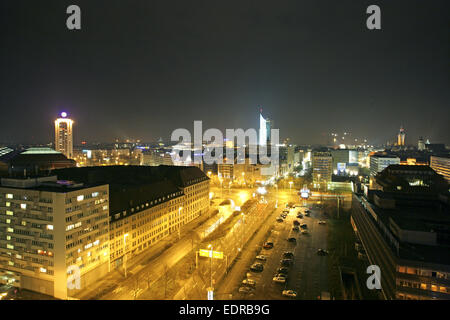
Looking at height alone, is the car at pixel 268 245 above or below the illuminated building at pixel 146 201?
below

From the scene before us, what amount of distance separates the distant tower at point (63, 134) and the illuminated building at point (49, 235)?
86904 mm

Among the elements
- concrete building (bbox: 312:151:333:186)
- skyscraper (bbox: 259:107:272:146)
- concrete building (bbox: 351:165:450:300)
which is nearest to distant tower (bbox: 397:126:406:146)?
skyscraper (bbox: 259:107:272:146)

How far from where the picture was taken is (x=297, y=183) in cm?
7894

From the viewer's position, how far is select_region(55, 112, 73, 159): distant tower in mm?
99188

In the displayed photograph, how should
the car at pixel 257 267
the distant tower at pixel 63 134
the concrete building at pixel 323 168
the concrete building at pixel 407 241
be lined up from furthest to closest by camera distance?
the distant tower at pixel 63 134 → the concrete building at pixel 323 168 → the car at pixel 257 267 → the concrete building at pixel 407 241

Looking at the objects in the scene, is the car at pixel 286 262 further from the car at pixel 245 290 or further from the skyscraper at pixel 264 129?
the skyscraper at pixel 264 129

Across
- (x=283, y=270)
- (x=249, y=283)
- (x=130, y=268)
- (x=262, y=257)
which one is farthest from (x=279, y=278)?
(x=130, y=268)

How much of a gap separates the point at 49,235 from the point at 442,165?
313ft

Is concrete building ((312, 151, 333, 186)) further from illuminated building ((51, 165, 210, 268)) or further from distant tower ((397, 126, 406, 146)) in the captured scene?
distant tower ((397, 126, 406, 146))

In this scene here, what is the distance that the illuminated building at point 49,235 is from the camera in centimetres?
2053

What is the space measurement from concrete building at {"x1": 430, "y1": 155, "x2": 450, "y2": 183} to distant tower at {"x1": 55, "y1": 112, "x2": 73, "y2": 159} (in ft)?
392

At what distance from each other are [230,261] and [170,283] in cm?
643


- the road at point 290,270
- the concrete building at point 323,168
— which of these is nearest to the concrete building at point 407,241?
the road at point 290,270
